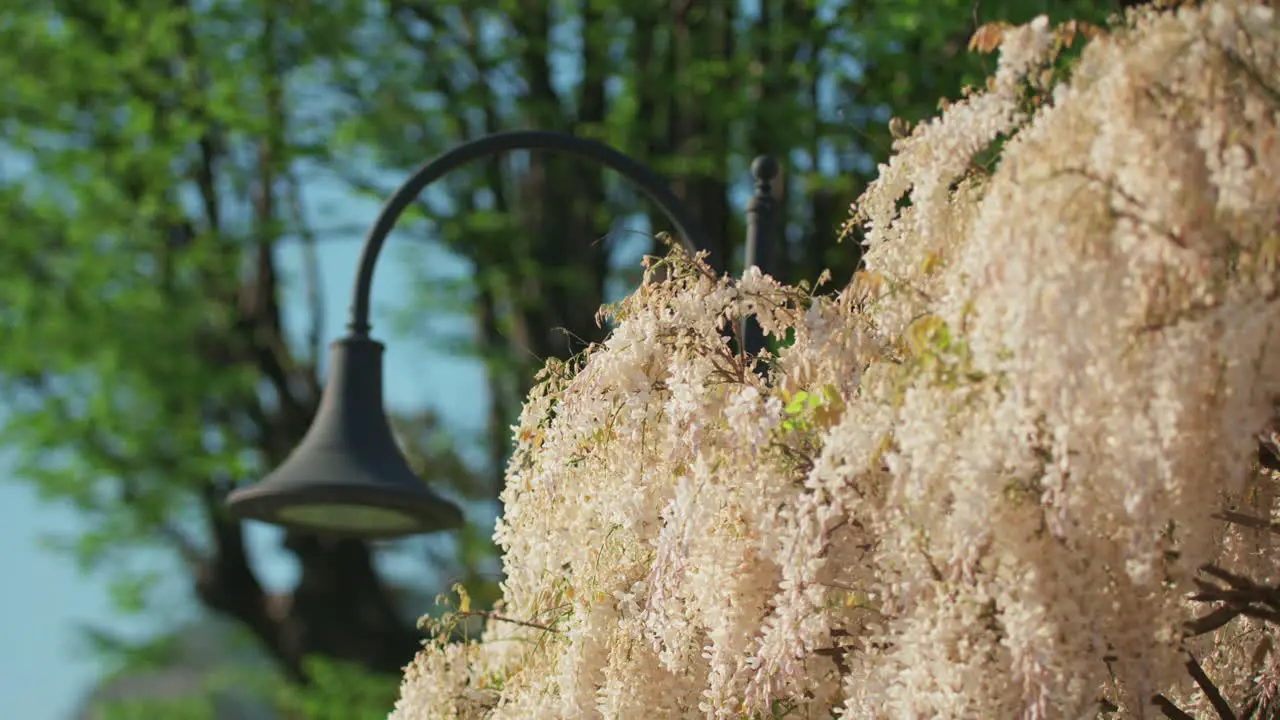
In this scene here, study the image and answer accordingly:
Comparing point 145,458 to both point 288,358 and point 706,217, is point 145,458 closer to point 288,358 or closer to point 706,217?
Answer: point 288,358

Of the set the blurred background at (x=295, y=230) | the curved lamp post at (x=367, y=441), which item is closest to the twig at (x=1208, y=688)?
the curved lamp post at (x=367, y=441)

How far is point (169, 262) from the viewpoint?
14703 millimetres

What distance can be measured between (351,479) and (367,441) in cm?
30

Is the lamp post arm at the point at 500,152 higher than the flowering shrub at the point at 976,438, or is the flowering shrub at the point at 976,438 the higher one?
the lamp post arm at the point at 500,152

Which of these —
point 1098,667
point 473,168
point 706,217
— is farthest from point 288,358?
point 1098,667

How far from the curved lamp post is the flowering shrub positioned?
0.59 metres

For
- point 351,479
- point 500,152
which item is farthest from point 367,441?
point 500,152

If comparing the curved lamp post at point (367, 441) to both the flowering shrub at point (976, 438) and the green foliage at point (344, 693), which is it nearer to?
the flowering shrub at point (976, 438)

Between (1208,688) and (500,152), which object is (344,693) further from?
(1208,688)

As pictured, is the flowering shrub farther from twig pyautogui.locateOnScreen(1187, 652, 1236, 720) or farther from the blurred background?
the blurred background

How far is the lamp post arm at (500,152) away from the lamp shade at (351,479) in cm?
26

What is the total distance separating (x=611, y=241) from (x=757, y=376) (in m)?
9.33

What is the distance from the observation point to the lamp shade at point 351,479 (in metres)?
5.87

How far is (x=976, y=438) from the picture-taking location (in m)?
3.76
